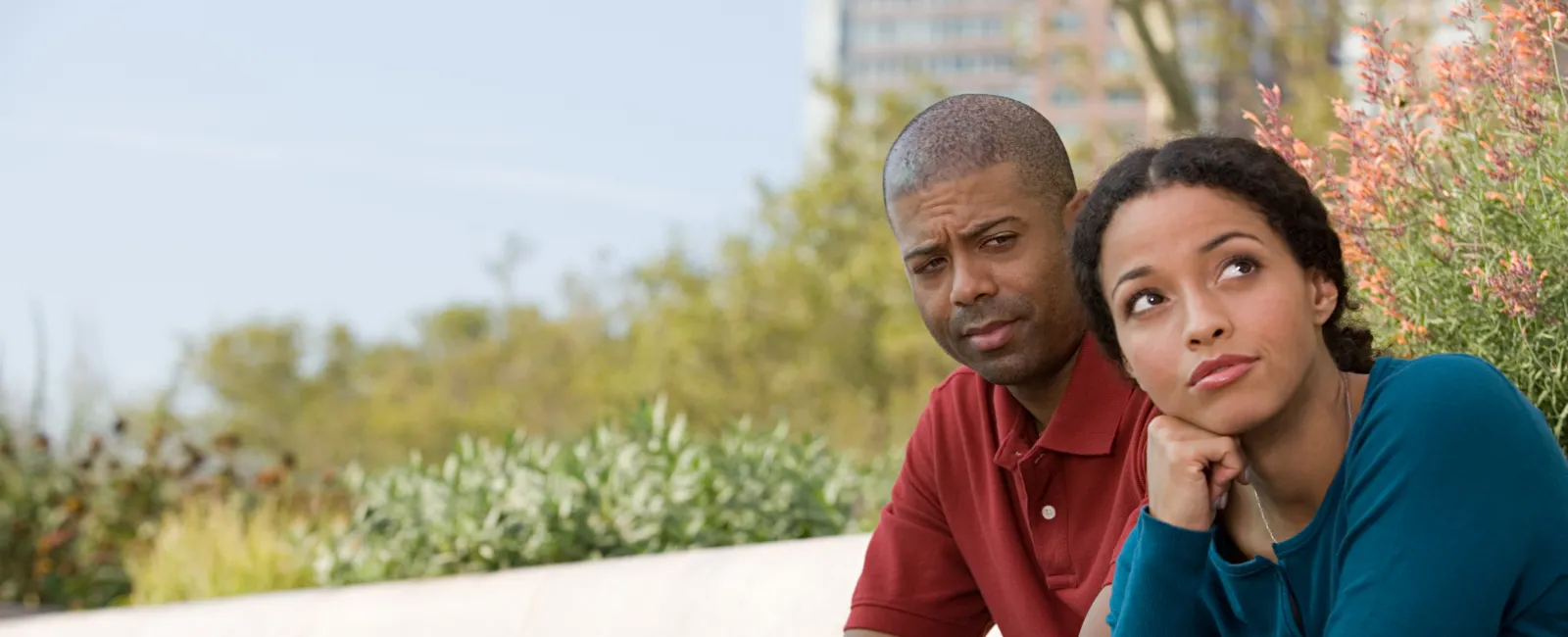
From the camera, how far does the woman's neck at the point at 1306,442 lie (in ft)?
6.48

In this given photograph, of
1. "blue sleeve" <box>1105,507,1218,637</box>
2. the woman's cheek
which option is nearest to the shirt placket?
"blue sleeve" <box>1105,507,1218,637</box>

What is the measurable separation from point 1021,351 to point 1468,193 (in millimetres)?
1052

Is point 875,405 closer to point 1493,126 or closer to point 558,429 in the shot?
point 558,429

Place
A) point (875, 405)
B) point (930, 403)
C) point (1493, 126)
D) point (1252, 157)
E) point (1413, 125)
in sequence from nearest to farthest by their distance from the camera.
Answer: point (1252, 157), point (930, 403), point (1413, 125), point (1493, 126), point (875, 405)

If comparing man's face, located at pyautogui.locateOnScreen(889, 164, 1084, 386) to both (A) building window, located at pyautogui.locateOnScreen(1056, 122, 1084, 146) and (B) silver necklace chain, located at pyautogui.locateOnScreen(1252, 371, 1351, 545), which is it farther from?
(B) silver necklace chain, located at pyautogui.locateOnScreen(1252, 371, 1351, 545)

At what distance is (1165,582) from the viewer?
6.80ft

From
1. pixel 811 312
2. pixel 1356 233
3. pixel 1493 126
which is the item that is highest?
pixel 1493 126

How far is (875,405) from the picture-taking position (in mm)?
21391

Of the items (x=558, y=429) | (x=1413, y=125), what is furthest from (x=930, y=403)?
(x=558, y=429)

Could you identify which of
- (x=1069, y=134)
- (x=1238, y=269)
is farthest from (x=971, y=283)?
(x=1069, y=134)

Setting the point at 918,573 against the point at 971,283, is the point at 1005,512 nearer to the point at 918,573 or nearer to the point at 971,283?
the point at 918,573

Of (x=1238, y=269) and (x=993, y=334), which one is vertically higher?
(x=1238, y=269)

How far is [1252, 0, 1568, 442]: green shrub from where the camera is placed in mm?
2777

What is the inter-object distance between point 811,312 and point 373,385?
1493cm
